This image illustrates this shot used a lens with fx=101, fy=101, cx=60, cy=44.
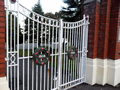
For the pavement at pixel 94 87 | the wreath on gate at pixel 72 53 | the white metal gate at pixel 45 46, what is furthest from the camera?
the pavement at pixel 94 87

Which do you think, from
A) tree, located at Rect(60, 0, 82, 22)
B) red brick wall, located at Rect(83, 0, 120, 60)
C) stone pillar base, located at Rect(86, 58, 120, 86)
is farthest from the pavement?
tree, located at Rect(60, 0, 82, 22)

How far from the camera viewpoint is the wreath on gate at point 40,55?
8.00 ft

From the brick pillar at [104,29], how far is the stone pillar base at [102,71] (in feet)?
0.92

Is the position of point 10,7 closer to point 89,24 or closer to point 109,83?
point 89,24

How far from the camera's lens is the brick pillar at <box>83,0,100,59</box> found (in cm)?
360

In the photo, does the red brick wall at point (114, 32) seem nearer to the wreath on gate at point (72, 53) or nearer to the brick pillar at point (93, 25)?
the brick pillar at point (93, 25)

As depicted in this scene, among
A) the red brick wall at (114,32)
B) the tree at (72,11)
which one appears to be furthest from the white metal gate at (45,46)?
the tree at (72,11)

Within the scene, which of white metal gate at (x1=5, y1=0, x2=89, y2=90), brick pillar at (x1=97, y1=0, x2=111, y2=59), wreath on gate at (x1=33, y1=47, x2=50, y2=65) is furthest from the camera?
brick pillar at (x1=97, y1=0, x2=111, y2=59)

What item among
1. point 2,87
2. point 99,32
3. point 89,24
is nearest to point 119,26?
point 99,32

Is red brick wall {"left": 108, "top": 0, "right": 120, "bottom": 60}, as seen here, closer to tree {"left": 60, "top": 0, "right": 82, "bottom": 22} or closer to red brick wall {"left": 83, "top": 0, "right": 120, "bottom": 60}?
red brick wall {"left": 83, "top": 0, "right": 120, "bottom": 60}

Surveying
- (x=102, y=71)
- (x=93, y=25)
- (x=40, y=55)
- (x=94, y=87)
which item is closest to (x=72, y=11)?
(x=93, y=25)

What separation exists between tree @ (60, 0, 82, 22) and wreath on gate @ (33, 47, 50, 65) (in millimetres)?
9022

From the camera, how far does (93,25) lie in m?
3.64

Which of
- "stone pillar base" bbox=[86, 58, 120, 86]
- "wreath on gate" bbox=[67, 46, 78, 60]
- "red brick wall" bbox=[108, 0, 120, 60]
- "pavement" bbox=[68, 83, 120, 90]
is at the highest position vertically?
"red brick wall" bbox=[108, 0, 120, 60]
